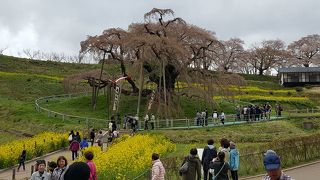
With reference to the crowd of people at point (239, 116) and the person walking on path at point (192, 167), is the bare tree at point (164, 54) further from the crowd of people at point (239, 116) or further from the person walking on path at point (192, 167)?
the person walking on path at point (192, 167)

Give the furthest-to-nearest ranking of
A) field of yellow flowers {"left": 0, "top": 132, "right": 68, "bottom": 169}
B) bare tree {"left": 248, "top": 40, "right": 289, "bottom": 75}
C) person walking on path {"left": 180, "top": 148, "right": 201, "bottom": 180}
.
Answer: bare tree {"left": 248, "top": 40, "right": 289, "bottom": 75}, field of yellow flowers {"left": 0, "top": 132, "right": 68, "bottom": 169}, person walking on path {"left": 180, "top": 148, "right": 201, "bottom": 180}

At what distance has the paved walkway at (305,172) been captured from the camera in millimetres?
16672

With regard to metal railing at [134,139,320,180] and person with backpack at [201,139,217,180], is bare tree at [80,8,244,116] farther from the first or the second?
person with backpack at [201,139,217,180]

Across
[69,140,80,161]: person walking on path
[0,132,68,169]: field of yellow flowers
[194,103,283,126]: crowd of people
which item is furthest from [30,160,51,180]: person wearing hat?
[194,103,283,126]: crowd of people

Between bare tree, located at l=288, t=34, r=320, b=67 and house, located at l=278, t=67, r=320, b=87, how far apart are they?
2289 centimetres

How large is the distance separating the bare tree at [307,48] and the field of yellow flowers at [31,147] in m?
87.0

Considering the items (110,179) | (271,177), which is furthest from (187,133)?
(271,177)

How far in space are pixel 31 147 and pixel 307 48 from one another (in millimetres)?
93990

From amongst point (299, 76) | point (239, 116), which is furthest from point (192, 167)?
point (299, 76)

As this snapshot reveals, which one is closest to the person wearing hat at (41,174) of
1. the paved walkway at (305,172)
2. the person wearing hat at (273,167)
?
the person wearing hat at (273,167)

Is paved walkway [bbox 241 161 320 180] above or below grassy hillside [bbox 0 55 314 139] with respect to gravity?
below

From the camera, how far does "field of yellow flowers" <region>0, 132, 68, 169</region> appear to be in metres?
26.9

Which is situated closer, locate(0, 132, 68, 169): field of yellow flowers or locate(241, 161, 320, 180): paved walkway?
locate(241, 161, 320, 180): paved walkway

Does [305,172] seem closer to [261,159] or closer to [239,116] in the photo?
[261,159]
